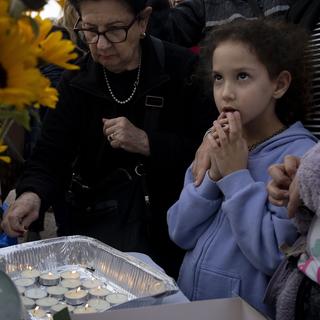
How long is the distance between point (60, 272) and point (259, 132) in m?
0.52

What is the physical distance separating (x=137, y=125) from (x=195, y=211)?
48cm

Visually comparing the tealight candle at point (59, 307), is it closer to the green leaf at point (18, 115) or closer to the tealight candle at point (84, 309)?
the tealight candle at point (84, 309)

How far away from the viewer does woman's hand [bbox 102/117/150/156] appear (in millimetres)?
1415

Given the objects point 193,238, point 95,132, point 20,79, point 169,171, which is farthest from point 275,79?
point 20,79

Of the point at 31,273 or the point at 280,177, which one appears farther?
the point at 31,273

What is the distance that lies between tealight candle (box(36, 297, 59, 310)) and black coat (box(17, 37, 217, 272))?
0.51m

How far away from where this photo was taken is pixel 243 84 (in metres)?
1.11

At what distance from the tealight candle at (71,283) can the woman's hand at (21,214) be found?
310mm

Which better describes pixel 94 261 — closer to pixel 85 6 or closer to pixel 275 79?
pixel 275 79

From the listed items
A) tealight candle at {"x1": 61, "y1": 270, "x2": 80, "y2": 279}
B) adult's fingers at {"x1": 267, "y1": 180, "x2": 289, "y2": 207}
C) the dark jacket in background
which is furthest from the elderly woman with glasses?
adult's fingers at {"x1": 267, "y1": 180, "x2": 289, "y2": 207}

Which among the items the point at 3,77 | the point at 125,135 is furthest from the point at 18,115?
the point at 125,135

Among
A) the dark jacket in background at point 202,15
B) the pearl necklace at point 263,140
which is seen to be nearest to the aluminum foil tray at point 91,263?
the pearl necklace at point 263,140

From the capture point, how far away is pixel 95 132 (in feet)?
5.07

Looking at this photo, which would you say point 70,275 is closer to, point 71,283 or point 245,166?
point 71,283
